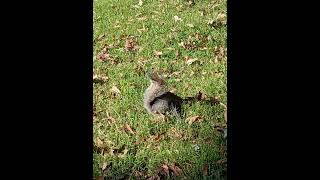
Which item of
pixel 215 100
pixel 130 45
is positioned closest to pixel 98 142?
pixel 215 100

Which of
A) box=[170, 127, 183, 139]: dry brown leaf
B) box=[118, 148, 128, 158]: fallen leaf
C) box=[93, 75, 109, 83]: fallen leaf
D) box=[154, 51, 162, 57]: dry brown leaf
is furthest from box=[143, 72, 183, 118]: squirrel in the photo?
box=[154, 51, 162, 57]: dry brown leaf

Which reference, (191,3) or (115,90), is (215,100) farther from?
(191,3)

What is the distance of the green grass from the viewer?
13.3ft

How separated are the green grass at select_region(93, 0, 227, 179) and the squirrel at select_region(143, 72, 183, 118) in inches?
3.1

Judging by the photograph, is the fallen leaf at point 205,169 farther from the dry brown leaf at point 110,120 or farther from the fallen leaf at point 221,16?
the fallen leaf at point 221,16

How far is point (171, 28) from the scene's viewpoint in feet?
22.5

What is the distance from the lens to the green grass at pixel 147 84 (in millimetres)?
4043

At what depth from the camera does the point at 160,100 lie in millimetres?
4688

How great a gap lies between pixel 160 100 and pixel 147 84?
64cm
